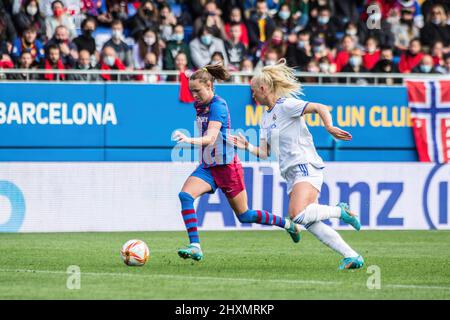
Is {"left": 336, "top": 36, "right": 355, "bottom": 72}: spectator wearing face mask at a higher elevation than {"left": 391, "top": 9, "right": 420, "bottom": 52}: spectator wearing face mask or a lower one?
lower

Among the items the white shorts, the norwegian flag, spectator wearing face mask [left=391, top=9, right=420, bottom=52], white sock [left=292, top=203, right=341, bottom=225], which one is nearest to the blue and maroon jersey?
the white shorts

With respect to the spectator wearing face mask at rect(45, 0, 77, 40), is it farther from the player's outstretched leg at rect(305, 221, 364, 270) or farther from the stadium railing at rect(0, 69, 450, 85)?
the player's outstretched leg at rect(305, 221, 364, 270)

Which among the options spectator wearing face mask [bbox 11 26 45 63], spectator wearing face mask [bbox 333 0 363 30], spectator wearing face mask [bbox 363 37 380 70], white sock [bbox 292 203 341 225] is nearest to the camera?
white sock [bbox 292 203 341 225]

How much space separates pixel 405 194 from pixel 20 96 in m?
6.33

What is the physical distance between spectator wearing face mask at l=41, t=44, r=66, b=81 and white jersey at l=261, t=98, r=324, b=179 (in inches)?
309

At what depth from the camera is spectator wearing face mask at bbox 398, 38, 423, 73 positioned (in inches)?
805

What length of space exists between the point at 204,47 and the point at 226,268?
8.77m

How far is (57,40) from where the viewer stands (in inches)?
723

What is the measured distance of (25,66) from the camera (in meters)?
18.1

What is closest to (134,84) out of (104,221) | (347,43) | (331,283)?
(104,221)

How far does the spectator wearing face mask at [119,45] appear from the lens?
18.9 meters

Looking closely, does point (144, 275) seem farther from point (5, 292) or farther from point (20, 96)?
point (20, 96)

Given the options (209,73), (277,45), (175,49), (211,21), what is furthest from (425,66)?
(209,73)

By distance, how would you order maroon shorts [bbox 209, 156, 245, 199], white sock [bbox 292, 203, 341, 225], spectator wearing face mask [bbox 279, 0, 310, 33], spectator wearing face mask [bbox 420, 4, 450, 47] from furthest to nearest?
spectator wearing face mask [bbox 420, 4, 450, 47] < spectator wearing face mask [bbox 279, 0, 310, 33] < maroon shorts [bbox 209, 156, 245, 199] < white sock [bbox 292, 203, 341, 225]
